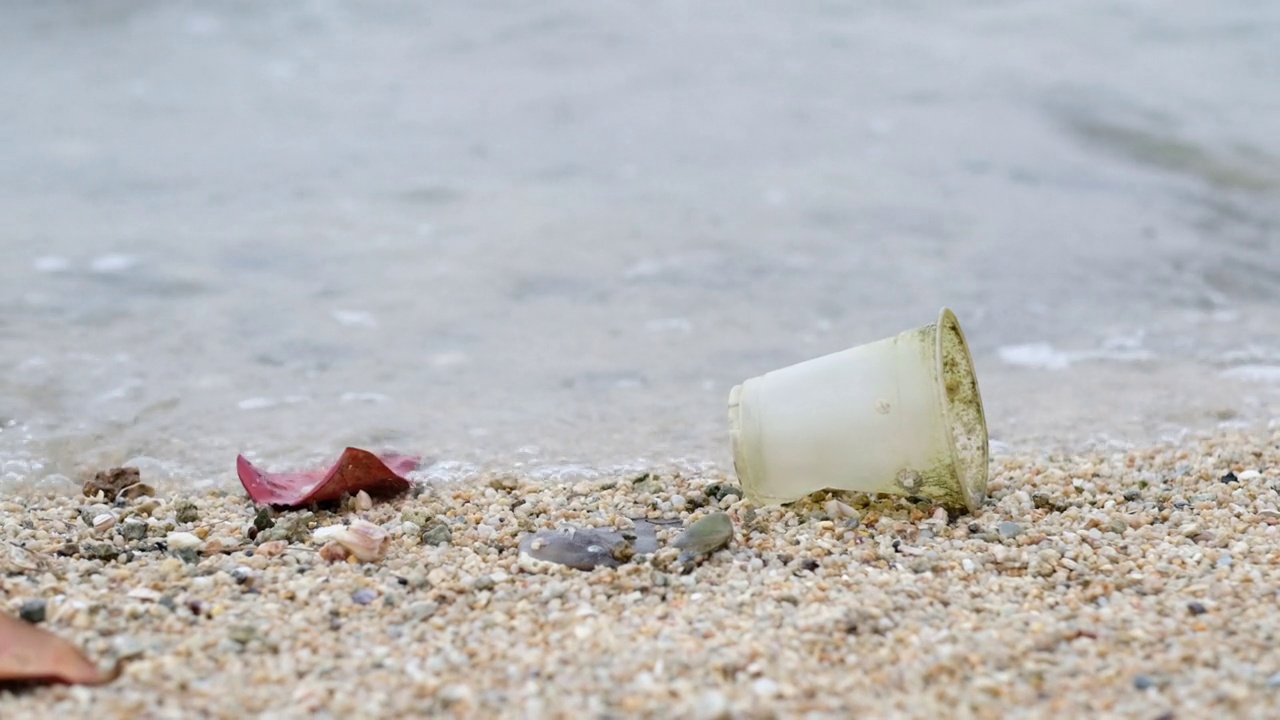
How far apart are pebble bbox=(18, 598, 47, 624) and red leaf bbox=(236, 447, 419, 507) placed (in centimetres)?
70

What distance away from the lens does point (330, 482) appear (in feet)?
8.46

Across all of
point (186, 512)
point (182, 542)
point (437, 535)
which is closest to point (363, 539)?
point (437, 535)

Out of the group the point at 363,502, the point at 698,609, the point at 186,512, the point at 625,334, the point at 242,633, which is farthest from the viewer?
the point at 625,334

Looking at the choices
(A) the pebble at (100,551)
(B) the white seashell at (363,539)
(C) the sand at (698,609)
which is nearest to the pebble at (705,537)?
(C) the sand at (698,609)

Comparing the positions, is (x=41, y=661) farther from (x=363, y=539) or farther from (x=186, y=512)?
(x=186, y=512)

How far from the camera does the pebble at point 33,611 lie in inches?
73.1

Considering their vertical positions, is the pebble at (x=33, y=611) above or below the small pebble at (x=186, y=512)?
above

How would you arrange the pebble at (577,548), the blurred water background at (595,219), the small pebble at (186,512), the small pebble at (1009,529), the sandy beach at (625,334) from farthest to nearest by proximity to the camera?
the blurred water background at (595,219) → the small pebble at (186,512) → the small pebble at (1009,529) → the pebble at (577,548) → the sandy beach at (625,334)

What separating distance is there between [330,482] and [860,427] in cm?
115

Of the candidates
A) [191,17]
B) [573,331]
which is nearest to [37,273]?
[573,331]

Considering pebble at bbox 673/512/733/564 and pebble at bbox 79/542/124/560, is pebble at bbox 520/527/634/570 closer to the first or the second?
pebble at bbox 673/512/733/564

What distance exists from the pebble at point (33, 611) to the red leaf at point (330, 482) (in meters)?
0.70

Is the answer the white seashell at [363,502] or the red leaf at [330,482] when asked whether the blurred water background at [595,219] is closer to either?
the red leaf at [330,482]

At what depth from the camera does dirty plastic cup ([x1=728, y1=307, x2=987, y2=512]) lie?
7.66 ft
